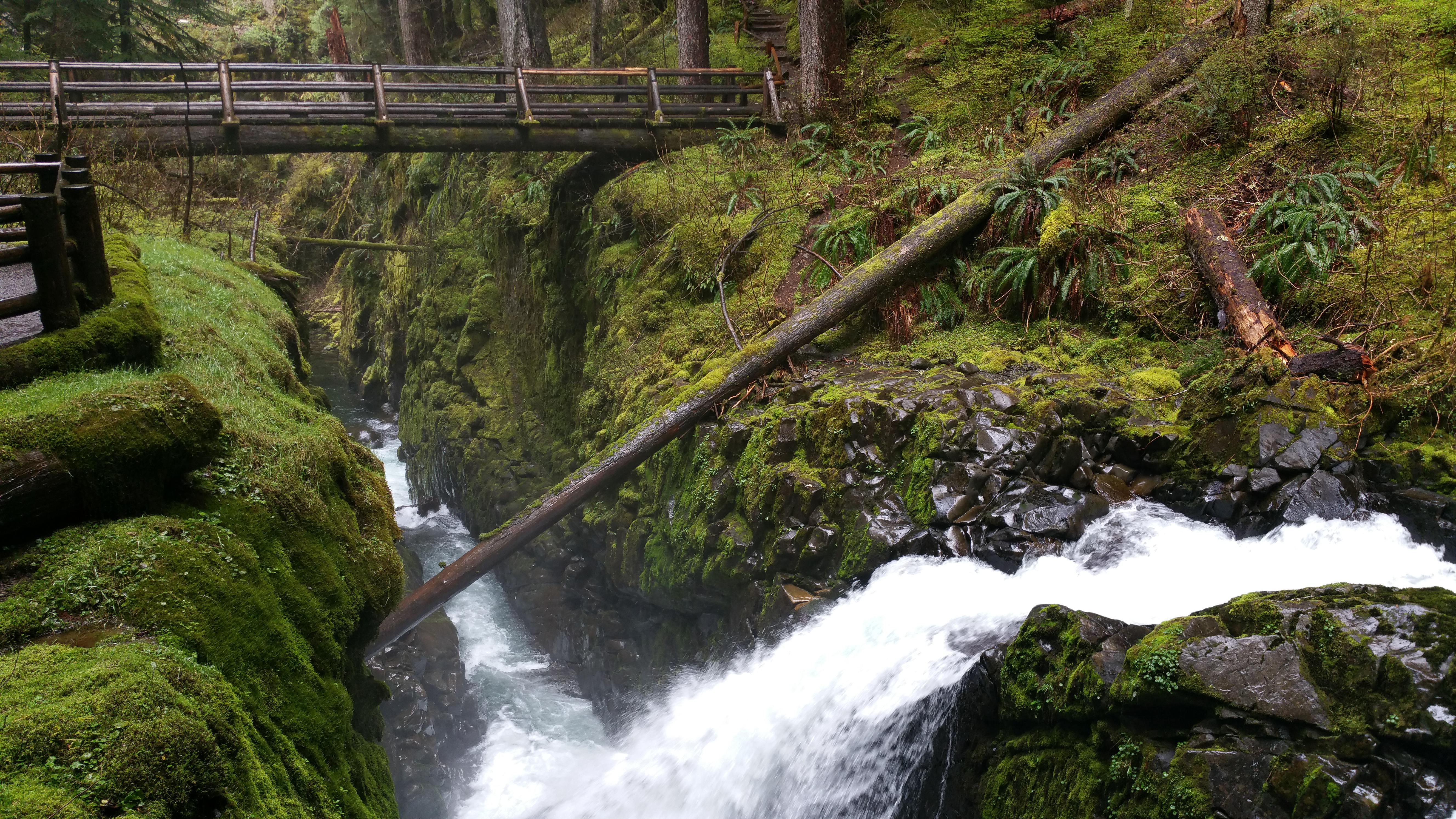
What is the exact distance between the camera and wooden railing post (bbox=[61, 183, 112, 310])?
6188 millimetres

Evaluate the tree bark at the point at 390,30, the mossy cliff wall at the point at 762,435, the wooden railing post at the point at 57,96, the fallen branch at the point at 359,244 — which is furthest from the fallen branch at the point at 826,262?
the tree bark at the point at 390,30

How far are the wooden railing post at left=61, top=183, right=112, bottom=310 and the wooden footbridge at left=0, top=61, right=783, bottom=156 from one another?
16.7 ft

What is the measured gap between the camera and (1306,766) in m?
4.00

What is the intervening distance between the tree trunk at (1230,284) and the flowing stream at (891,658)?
77.6 inches

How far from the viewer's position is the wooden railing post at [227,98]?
12289 mm

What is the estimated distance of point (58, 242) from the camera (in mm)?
5742

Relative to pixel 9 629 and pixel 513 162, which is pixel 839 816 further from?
pixel 513 162

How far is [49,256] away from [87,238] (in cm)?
67

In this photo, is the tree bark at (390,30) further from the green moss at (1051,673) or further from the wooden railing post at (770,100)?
the green moss at (1051,673)

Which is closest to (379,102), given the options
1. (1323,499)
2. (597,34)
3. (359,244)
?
(359,244)

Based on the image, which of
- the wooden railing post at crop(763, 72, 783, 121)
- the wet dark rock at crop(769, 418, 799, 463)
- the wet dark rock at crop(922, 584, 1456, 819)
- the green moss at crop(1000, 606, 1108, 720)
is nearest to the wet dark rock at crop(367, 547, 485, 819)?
the wet dark rock at crop(769, 418, 799, 463)

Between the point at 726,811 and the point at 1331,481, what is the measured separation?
5391mm

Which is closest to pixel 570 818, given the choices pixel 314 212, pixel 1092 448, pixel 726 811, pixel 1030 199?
pixel 726 811

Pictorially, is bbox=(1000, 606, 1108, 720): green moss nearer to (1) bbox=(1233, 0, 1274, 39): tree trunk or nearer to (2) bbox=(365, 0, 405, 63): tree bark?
(1) bbox=(1233, 0, 1274, 39): tree trunk
